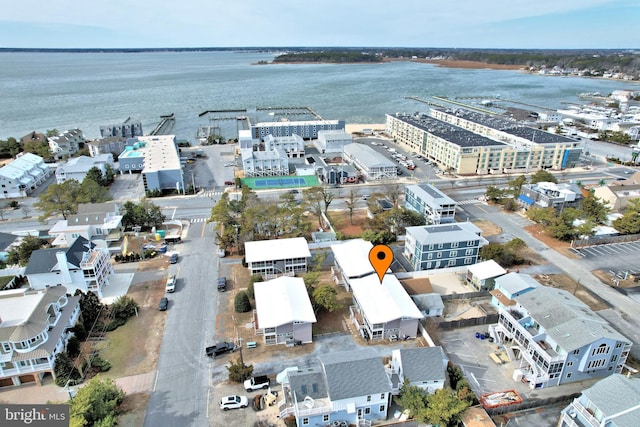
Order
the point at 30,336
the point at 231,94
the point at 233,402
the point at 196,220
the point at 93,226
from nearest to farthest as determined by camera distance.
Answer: the point at 233,402
the point at 30,336
the point at 93,226
the point at 196,220
the point at 231,94

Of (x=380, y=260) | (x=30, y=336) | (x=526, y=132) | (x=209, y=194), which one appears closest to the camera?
(x=30, y=336)

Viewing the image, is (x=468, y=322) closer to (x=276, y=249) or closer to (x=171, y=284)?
(x=276, y=249)

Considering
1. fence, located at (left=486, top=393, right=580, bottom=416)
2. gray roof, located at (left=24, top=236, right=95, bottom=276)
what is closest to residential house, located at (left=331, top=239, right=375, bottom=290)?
fence, located at (left=486, top=393, right=580, bottom=416)

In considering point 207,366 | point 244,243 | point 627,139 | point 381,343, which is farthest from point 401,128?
point 207,366

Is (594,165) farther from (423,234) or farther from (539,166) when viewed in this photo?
(423,234)

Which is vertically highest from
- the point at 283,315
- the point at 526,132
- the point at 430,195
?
the point at 526,132

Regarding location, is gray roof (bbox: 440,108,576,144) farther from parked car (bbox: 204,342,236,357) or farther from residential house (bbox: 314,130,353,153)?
parked car (bbox: 204,342,236,357)

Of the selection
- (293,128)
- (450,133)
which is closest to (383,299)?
(450,133)
